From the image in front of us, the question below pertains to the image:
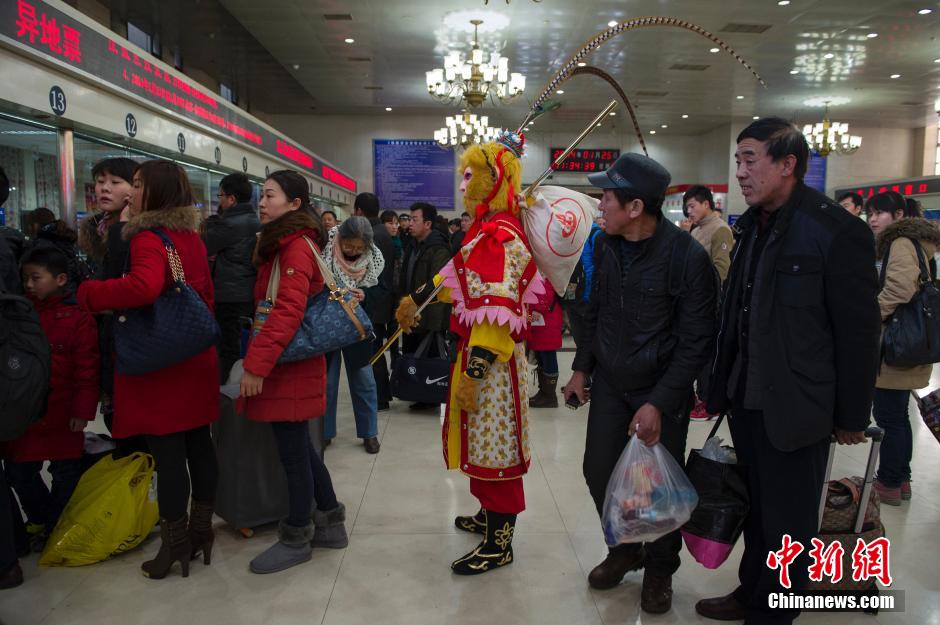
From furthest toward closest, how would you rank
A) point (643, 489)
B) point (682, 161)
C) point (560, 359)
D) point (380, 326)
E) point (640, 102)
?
point (682, 161) → point (640, 102) → point (560, 359) → point (380, 326) → point (643, 489)

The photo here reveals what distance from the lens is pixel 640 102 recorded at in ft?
46.2

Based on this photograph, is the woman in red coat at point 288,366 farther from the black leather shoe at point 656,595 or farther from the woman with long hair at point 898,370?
the woman with long hair at point 898,370

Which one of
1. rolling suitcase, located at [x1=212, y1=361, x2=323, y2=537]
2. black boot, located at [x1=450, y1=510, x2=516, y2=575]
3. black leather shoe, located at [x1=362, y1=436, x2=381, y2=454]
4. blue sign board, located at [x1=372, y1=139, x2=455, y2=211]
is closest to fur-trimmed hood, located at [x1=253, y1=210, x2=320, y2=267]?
rolling suitcase, located at [x1=212, y1=361, x2=323, y2=537]

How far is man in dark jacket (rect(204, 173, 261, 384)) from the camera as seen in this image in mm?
3693

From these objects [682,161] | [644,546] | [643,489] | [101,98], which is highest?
[682,161]

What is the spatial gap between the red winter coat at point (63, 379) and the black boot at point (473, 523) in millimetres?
1540

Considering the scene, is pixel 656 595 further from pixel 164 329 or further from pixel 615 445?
pixel 164 329

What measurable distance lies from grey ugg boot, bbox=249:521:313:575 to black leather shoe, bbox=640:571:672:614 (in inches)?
50.0

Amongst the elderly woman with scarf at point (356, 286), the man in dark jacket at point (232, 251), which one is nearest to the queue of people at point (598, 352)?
the elderly woman with scarf at point (356, 286)

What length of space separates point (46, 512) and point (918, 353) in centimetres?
380

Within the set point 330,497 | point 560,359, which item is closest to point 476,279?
point 330,497

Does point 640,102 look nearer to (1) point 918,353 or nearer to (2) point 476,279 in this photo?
(1) point 918,353

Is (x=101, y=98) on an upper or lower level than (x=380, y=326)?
upper

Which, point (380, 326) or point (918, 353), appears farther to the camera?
point (380, 326)
